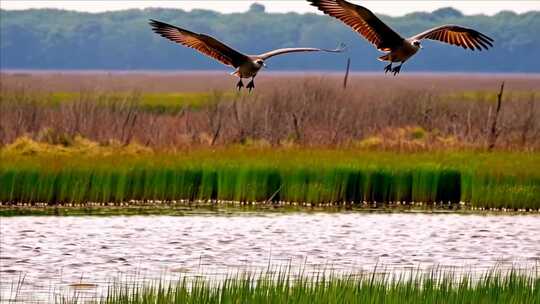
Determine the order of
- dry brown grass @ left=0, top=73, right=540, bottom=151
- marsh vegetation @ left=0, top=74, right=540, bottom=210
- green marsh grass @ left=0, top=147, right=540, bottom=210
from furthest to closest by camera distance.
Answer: dry brown grass @ left=0, top=73, right=540, bottom=151
marsh vegetation @ left=0, top=74, right=540, bottom=210
green marsh grass @ left=0, top=147, right=540, bottom=210

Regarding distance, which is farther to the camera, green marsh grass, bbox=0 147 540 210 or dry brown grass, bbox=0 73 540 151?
dry brown grass, bbox=0 73 540 151

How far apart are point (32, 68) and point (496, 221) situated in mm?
147323

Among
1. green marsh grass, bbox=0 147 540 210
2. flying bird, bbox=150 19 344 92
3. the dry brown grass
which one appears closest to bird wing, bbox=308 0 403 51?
flying bird, bbox=150 19 344 92

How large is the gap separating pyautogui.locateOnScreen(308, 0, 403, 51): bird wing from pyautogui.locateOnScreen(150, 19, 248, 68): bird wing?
1.01 metres

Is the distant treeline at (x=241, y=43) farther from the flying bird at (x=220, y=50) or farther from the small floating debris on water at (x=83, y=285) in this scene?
the flying bird at (x=220, y=50)

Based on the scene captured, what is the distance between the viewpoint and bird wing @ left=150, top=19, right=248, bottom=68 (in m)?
13.6

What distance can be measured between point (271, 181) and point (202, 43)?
10.0 m

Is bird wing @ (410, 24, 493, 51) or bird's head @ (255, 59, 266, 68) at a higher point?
bird wing @ (410, 24, 493, 51)

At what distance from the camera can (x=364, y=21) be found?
13898 mm

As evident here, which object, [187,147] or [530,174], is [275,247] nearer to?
[530,174]

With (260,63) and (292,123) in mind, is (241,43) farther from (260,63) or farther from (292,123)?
(260,63)

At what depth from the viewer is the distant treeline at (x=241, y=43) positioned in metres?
163

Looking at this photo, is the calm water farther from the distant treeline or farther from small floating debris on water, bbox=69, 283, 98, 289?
the distant treeline

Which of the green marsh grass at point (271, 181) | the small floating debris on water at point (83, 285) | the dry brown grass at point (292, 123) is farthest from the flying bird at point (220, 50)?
the dry brown grass at point (292, 123)
